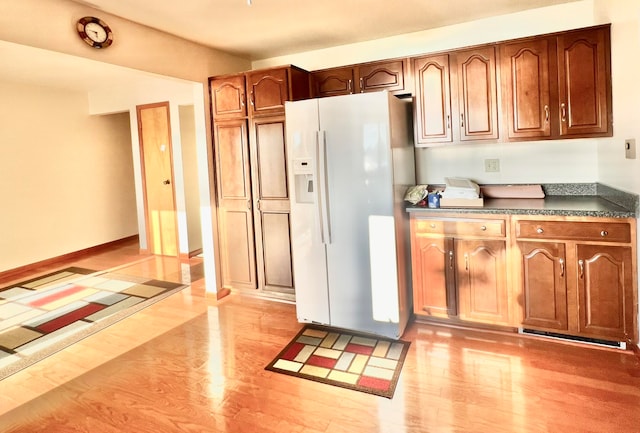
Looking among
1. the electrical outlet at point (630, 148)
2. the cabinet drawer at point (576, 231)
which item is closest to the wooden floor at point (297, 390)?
the cabinet drawer at point (576, 231)

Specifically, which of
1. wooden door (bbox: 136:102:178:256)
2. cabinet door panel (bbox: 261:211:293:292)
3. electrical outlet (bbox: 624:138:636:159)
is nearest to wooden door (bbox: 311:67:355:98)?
cabinet door panel (bbox: 261:211:293:292)

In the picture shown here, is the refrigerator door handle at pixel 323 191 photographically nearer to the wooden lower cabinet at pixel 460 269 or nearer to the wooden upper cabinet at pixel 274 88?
the wooden lower cabinet at pixel 460 269

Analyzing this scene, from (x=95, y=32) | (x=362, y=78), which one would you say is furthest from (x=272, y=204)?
(x=95, y=32)

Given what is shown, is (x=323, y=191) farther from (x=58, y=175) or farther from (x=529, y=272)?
(x=58, y=175)

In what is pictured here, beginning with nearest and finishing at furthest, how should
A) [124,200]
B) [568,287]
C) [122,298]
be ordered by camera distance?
[568,287] → [122,298] → [124,200]

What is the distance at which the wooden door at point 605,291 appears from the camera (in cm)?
247

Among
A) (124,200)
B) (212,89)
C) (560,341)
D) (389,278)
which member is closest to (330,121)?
(389,278)

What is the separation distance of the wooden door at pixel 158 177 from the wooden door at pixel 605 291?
4953mm

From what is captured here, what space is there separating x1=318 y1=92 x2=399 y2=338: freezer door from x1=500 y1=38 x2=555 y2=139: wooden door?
1.01 meters

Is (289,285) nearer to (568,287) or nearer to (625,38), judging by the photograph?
(568,287)

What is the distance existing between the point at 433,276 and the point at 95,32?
9.61 feet

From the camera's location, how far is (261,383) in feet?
8.00

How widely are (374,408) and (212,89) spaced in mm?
3097

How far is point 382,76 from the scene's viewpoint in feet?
11.1
